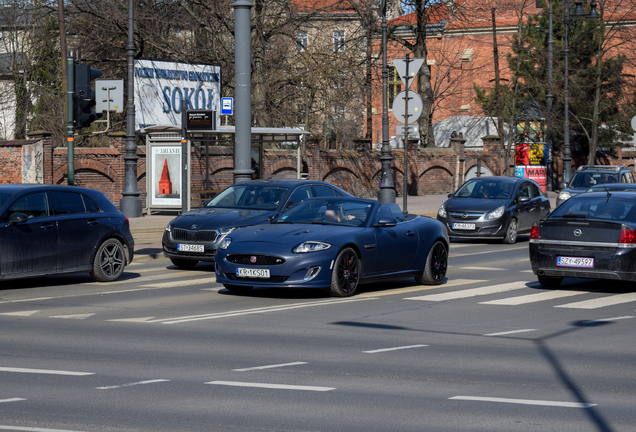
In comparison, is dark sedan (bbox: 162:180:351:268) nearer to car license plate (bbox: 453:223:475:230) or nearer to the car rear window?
the car rear window

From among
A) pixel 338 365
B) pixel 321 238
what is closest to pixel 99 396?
pixel 338 365

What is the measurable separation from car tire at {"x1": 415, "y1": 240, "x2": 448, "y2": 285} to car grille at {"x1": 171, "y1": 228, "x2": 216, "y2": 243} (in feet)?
11.3

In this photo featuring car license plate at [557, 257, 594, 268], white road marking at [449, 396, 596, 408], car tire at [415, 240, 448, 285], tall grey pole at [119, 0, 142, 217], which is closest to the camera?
white road marking at [449, 396, 596, 408]

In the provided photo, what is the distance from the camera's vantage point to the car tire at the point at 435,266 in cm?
1404

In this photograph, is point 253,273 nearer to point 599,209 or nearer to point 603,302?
point 603,302

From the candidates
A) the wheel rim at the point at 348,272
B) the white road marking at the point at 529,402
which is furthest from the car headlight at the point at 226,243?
the white road marking at the point at 529,402

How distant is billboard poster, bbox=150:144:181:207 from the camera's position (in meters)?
28.3

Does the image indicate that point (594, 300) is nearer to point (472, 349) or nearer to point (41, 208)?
point (472, 349)

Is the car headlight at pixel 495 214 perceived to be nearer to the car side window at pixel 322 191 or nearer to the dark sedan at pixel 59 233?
A: the car side window at pixel 322 191

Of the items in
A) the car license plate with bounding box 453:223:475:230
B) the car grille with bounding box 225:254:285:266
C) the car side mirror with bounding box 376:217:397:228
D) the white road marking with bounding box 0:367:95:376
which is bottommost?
the white road marking with bounding box 0:367:95:376

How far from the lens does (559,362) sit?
324 inches

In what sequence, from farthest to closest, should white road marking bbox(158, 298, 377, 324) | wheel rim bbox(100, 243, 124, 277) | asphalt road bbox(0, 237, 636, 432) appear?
wheel rim bbox(100, 243, 124, 277)
white road marking bbox(158, 298, 377, 324)
asphalt road bbox(0, 237, 636, 432)

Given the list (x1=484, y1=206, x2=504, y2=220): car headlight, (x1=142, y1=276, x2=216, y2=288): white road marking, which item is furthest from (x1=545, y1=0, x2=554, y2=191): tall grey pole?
(x1=142, y1=276, x2=216, y2=288): white road marking

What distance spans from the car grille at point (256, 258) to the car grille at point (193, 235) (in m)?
2.98
